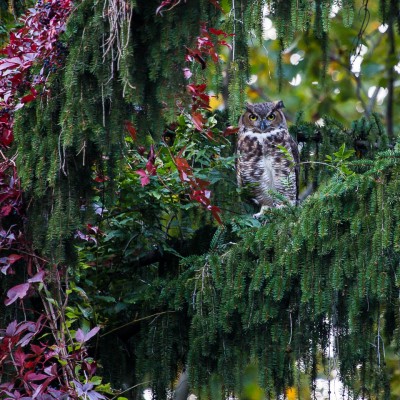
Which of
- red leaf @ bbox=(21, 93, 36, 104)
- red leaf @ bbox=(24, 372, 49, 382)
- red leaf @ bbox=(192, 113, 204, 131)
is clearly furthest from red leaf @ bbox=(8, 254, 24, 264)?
red leaf @ bbox=(192, 113, 204, 131)

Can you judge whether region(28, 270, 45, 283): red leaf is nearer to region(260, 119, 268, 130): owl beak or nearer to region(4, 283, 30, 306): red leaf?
region(4, 283, 30, 306): red leaf

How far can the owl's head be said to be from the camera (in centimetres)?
519

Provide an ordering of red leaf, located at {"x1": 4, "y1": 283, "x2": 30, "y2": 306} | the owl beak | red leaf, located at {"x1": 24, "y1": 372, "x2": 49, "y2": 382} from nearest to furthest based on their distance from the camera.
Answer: red leaf, located at {"x1": 24, "y1": 372, "x2": 49, "y2": 382}, red leaf, located at {"x1": 4, "y1": 283, "x2": 30, "y2": 306}, the owl beak

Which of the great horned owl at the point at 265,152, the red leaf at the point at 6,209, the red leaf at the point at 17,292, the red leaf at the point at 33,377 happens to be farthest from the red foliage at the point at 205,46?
the great horned owl at the point at 265,152

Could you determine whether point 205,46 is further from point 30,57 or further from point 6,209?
point 6,209

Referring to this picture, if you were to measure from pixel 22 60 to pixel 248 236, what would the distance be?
102 cm

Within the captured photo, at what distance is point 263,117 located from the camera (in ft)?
17.2

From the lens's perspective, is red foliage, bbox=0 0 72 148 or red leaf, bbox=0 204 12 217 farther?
red leaf, bbox=0 204 12 217

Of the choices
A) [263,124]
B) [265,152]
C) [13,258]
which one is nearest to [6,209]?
[13,258]

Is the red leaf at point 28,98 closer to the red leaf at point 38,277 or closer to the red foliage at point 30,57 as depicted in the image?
the red foliage at point 30,57

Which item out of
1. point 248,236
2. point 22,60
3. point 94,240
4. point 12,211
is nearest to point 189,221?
point 94,240

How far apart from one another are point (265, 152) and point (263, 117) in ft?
1.00

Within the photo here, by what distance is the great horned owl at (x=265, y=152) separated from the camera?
15.9ft

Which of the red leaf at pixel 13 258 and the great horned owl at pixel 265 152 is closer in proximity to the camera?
the red leaf at pixel 13 258
